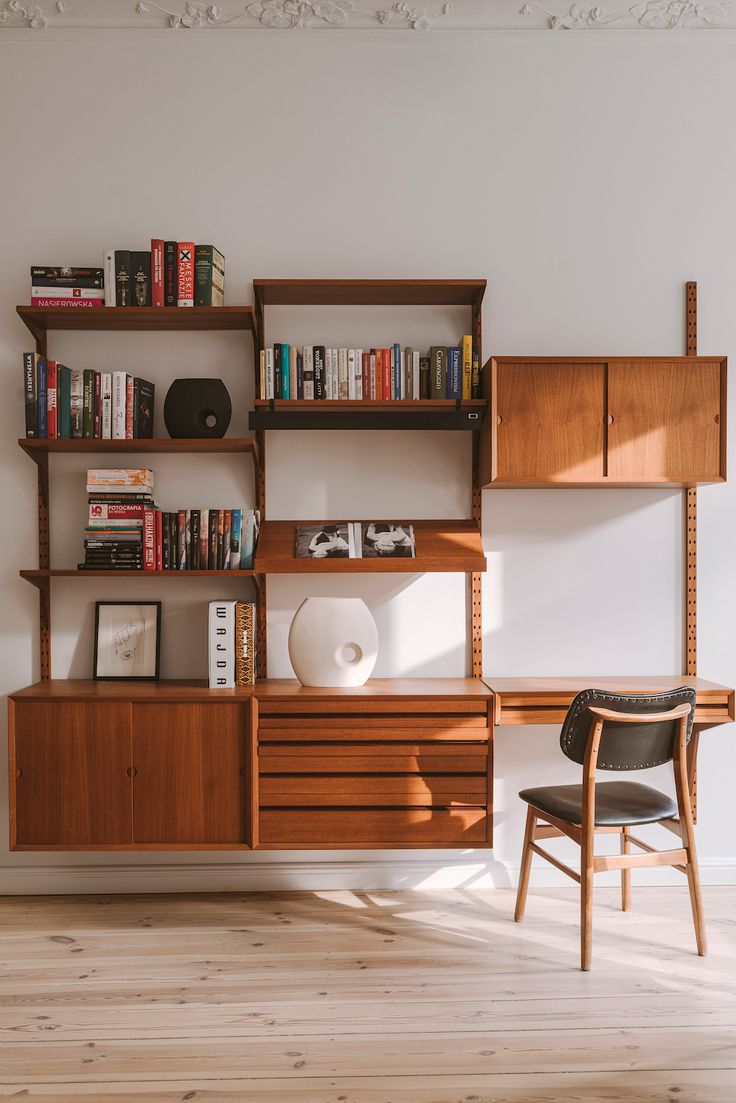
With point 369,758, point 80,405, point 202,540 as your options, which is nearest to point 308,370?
point 202,540

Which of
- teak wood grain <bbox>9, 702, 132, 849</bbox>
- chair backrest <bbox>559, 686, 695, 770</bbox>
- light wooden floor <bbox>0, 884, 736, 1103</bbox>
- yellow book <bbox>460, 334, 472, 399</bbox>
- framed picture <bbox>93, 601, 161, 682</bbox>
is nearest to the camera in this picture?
light wooden floor <bbox>0, 884, 736, 1103</bbox>

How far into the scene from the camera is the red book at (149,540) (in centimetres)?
291

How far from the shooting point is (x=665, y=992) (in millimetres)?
2350

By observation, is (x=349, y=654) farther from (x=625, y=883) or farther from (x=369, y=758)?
(x=625, y=883)

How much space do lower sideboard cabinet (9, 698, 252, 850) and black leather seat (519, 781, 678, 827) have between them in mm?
983

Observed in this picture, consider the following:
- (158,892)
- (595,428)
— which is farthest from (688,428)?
(158,892)

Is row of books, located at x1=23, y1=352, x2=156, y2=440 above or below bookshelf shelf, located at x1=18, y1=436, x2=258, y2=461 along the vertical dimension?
above

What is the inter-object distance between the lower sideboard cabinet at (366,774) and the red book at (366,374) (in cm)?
108

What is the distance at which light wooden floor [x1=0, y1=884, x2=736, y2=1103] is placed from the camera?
6.42 feet

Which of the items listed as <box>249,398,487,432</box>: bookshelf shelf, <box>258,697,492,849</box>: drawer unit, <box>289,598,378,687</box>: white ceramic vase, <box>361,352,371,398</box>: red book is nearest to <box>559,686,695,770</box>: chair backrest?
<box>258,697,492,849</box>: drawer unit

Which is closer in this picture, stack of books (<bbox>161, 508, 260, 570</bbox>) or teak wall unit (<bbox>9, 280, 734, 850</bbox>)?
teak wall unit (<bbox>9, 280, 734, 850</bbox>)

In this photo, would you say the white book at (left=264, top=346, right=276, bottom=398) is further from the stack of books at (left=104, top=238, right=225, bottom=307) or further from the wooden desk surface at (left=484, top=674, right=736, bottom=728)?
the wooden desk surface at (left=484, top=674, right=736, bottom=728)

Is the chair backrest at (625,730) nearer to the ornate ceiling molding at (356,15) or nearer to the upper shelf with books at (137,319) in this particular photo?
the upper shelf with books at (137,319)

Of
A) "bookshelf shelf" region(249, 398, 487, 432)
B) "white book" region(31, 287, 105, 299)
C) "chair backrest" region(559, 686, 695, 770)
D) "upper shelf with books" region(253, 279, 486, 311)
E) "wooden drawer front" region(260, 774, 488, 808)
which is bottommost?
"wooden drawer front" region(260, 774, 488, 808)
